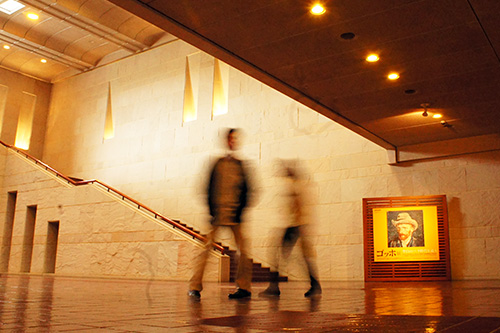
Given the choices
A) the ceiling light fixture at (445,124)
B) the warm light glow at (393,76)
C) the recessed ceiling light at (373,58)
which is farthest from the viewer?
the ceiling light fixture at (445,124)

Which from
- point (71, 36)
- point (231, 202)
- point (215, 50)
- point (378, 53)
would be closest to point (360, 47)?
point (378, 53)

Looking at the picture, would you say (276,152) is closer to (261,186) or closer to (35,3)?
(261,186)

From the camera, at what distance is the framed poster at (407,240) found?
11000 millimetres

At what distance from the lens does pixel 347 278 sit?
1217cm

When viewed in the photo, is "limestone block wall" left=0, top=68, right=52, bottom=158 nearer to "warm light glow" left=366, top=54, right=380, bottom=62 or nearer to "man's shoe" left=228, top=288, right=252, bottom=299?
"warm light glow" left=366, top=54, right=380, bottom=62

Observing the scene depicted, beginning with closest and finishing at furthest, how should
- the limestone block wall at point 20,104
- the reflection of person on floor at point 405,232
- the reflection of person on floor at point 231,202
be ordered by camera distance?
1. the reflection of person on floor at point 231,202
2. the reflection of person on floor at point 405,232
3. the limestone block wall at point 20,104

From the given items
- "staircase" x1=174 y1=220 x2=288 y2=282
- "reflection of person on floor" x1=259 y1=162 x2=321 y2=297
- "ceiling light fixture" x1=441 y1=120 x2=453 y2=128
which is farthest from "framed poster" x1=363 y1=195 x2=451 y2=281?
"reflection of person on floor" x1=259 y1=162 x2=321 y2=297

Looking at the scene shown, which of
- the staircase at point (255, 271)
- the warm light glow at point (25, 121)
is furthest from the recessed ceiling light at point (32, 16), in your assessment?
the staircase at point (255, 271)

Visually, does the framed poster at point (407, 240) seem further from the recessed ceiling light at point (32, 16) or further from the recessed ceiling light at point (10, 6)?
the recessed ceiling light at point (10, 6)

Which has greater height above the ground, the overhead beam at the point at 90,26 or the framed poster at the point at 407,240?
the overhead beam at the point at 90,26

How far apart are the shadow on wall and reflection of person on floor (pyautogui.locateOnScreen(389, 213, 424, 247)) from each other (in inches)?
28.3

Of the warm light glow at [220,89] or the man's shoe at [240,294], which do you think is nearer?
the man's shoe at [240,294]

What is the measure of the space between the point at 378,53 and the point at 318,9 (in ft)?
5.16

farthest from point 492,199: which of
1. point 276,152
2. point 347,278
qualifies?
point 276,152
